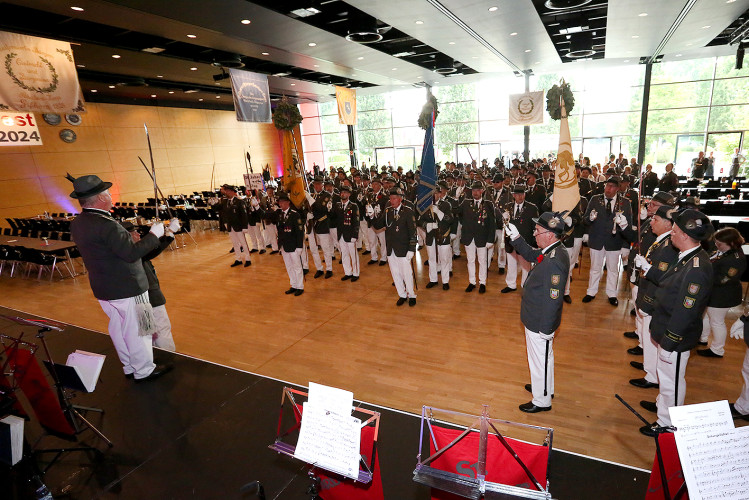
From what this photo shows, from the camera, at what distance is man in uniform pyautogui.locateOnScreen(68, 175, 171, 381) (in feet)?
11.5

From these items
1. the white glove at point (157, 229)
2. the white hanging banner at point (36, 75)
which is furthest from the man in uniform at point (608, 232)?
the white hanging banner at point (36, 75)

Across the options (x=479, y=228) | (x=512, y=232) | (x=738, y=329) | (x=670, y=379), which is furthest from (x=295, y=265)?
(x=738, y=329)

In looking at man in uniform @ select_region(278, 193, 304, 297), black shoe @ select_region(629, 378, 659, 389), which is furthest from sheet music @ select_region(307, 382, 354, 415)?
man in uniform @ select_region(278, 193, 304, 297)

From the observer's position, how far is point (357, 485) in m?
1.96

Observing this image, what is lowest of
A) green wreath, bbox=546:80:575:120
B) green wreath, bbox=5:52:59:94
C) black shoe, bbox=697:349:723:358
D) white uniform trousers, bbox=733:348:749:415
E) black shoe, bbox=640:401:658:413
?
black shoe, bbox=697:349:723:358

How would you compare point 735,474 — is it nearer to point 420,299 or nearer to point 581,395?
point 581,395

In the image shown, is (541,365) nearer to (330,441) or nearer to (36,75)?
(330,441)

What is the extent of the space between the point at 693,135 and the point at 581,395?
60.4ft

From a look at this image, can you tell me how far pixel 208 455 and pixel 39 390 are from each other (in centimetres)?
163

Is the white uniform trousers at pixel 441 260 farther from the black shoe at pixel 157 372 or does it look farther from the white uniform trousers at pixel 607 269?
the black shoe at pixel 157 372

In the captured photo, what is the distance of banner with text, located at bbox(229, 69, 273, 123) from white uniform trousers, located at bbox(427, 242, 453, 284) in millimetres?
6821

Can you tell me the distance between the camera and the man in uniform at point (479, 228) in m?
6.79

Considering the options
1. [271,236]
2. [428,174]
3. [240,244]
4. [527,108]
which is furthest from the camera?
[527,108]

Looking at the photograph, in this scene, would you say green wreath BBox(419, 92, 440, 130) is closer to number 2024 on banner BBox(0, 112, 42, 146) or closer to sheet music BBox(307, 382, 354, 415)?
sheet music BBox(307, 382, 354, 415)
